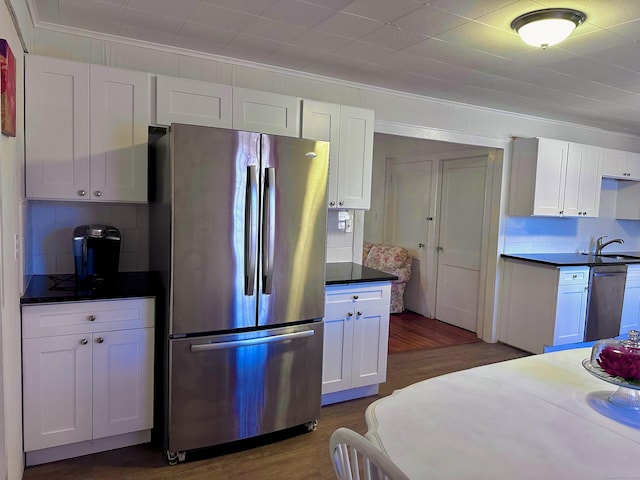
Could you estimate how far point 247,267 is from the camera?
2389mm

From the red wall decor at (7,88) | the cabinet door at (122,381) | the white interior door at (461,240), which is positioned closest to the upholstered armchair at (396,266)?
the white interior door at (461,240)

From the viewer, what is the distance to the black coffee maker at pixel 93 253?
2.43m

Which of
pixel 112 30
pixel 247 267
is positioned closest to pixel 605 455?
pixel 247 267

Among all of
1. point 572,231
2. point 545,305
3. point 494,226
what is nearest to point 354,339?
point 545,305

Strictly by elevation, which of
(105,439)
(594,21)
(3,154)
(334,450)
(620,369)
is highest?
(594,21)

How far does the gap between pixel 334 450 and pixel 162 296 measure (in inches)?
62.9

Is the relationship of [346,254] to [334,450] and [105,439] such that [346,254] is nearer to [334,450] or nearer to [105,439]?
[105,439]

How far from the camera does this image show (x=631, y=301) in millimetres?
4605

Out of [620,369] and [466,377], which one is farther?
[466,377]

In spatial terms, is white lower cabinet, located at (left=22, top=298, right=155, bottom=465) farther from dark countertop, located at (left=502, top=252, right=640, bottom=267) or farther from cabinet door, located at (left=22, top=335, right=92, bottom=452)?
dark countertop, located at (left=502, top=252, right=640, bottom=267)

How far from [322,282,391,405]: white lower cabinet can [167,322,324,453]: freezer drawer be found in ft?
0.90

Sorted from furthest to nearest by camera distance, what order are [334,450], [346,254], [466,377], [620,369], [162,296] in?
[346,254] → [162,296] → [466,377] → [620,369] → [334,450]

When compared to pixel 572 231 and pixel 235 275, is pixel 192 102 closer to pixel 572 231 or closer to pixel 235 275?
pixel 235 275

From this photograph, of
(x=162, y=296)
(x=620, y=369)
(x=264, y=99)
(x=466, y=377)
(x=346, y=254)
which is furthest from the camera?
(x=346, y=254)
